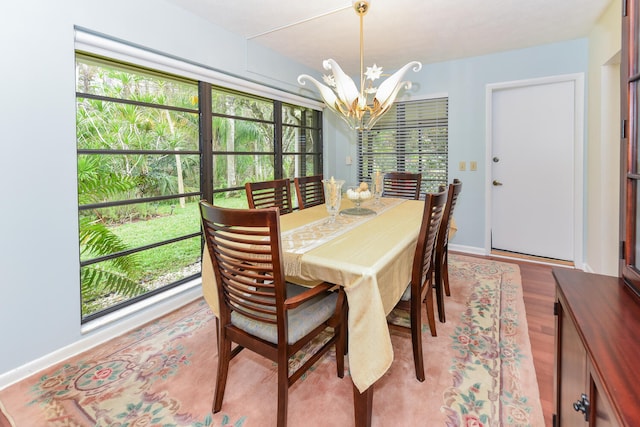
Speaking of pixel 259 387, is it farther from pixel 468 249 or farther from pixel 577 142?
pixel 577 142

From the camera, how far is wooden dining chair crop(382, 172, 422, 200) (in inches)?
132

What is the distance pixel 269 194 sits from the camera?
2623 millimetres

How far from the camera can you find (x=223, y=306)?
4.79ft

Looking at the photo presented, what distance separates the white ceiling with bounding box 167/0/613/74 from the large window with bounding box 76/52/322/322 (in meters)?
0.62

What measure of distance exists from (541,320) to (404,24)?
2543 millimetres

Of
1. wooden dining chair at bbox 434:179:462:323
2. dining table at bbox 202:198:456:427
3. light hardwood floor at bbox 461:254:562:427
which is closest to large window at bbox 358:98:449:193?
light hardwood floor at bbox 461:254:562:427

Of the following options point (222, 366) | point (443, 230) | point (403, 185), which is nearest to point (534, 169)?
point (403, 185)

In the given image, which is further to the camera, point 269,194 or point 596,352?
point 269,194

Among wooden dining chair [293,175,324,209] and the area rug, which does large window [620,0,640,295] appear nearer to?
the area rug

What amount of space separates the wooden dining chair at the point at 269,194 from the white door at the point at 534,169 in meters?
2.50

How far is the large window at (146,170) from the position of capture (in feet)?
7.18

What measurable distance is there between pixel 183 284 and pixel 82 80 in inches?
63.9

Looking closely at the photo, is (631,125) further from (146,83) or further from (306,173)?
(306,173)

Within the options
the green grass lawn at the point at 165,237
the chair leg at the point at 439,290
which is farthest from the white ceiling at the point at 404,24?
the chair leg at the point at 439,290
